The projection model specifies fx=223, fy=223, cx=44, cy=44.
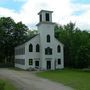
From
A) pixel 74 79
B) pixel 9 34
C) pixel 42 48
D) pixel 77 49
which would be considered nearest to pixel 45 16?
pixel 42 48

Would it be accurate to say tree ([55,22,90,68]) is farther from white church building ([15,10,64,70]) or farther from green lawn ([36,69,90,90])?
green lawn ([36,69,90,90])

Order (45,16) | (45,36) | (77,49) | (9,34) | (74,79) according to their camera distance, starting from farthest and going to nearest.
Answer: (9,34) < (77,49) < (45,16) < (45,36) < (74,79)

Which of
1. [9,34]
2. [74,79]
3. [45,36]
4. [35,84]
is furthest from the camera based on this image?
[9,34]

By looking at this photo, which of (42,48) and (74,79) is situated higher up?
(42,48)

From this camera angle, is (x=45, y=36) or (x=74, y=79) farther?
(x=45, y=36)

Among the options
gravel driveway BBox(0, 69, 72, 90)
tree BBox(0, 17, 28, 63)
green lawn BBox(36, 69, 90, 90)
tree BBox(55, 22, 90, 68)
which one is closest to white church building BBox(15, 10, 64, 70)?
tree BBox(55, 22, 90, 68)

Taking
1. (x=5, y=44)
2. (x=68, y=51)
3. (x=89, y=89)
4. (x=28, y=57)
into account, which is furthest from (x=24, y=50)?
(x=89, y=89)

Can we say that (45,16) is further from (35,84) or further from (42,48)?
(35,84)

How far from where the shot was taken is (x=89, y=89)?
18.8m

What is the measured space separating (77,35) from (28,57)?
13290 millimetres

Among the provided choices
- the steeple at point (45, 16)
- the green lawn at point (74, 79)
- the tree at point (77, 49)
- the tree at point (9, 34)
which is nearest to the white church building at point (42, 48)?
the steeple at point (45, 16)

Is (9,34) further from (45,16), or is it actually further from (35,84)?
(35,84)

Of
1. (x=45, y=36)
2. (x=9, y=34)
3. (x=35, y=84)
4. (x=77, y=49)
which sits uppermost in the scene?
(x=9, y=34)

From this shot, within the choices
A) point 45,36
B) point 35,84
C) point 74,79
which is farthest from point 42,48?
point 35,84
